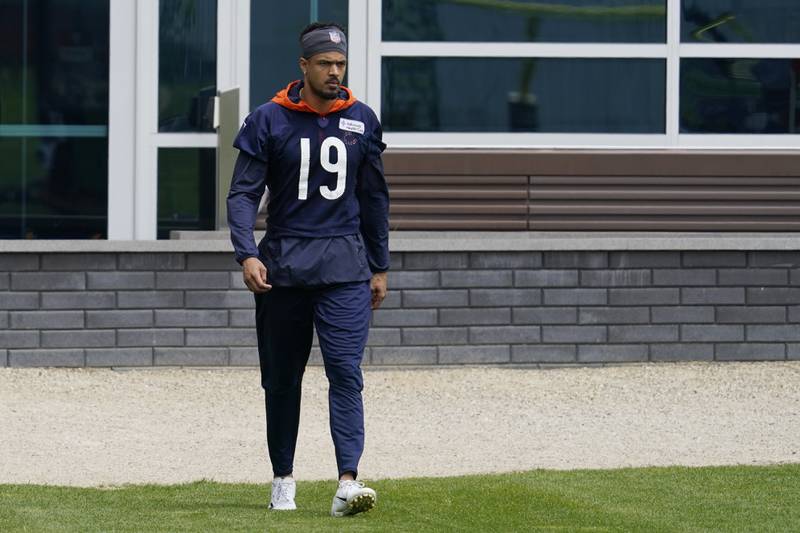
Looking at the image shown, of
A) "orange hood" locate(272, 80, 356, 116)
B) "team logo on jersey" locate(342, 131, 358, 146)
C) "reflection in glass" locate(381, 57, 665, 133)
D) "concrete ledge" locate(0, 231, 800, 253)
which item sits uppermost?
"reflection in glass" locate(381, 57, 665, 133)

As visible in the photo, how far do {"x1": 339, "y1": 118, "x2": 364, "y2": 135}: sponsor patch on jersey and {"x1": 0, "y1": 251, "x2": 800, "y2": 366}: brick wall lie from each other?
430 centimetres

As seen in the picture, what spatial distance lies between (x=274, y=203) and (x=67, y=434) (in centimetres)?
305

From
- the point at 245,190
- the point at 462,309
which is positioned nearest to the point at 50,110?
the point at 462,309

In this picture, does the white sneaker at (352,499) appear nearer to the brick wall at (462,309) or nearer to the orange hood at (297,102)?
the orange hood at (297,102)

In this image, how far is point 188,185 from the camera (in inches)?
445

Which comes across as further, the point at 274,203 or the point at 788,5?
the point at 788,5

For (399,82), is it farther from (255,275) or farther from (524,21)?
(255,275)

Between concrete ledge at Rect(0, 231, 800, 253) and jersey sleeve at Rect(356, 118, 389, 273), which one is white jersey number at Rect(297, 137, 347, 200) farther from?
concrete ledge at Rect(0, 231, 800, 253)

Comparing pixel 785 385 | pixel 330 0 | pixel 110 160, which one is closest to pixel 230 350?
pixel 110 160

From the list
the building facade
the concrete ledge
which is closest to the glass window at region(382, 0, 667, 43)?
the building facade

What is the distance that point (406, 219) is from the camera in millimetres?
10984

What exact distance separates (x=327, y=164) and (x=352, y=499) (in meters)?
1.19

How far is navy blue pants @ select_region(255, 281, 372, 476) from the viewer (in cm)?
605

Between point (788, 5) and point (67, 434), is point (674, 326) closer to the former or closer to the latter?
point (788, 5)
